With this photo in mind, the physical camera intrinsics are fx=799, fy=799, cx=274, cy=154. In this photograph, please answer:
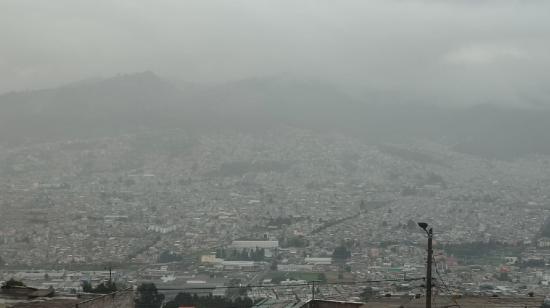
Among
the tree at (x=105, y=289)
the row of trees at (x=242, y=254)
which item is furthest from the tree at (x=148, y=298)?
the row of trees at (x=242, y=254)

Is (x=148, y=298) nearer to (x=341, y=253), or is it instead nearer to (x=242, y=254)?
(x=242, y=254)

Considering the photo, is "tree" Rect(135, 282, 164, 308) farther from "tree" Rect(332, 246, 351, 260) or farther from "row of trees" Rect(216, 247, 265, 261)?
"tree" Rect(332, 246, 351, 260)

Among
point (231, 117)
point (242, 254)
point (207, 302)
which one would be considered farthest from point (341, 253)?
point (231, 117)

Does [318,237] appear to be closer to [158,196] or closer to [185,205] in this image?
[185,205]

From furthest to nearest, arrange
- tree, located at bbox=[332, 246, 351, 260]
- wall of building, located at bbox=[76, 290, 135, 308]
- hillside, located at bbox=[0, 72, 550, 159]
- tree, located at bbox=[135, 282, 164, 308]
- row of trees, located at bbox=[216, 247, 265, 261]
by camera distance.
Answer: hillside, located at bbox=[0, 72, 550, 159] → tree, located at bbox=[332, 246, 351, 260] → row of trees, located at bbox=[216, 247, 265, 261] → tree, located at bbox=[135, 282, 164, 308] → wall of building, located at bbox=[76, 290, 135, 308]

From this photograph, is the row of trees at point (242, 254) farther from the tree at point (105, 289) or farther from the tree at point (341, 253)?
the tree at point (105, 289)

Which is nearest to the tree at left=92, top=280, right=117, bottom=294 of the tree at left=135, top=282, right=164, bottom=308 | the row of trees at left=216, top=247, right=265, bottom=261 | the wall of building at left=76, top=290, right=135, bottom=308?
the tree at left=135, top=282, right=164, bottom=308
